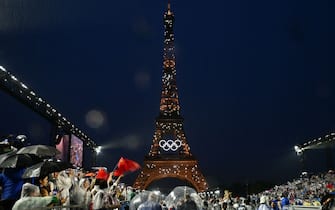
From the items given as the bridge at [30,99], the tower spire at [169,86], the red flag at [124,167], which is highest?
the tower spire at [169,86]

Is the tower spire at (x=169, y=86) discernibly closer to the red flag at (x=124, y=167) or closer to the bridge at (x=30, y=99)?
the bridge at (x=30, y=99)

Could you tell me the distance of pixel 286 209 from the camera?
1455 cm

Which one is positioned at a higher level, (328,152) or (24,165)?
(328,152)

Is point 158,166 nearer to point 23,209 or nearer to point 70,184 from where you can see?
point 70,184

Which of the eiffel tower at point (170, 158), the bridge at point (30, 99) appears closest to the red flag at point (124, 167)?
the bridge at point (30, 99)

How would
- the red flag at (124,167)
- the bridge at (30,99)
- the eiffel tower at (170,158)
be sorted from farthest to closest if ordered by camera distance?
the eiffel tower at (170,158) < the bridge at (30,99) < the red flag at (124,167)

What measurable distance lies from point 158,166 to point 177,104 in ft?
39.0

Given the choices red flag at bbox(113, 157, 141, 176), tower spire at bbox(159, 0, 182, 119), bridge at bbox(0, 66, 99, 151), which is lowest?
red flag at bbox(113, 157, 141, 176)

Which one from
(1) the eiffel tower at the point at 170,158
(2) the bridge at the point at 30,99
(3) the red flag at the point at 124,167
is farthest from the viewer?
(1) the eiffel tower at the point at 170,158

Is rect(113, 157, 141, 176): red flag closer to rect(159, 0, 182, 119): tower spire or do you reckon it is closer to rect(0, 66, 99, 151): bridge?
rect(0, 66, 99, 151): bridge

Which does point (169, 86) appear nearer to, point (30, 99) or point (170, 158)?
point (170, 158)

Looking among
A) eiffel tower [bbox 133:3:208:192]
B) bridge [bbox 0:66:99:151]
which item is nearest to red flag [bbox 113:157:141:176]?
bridge [bbox 0:66:99:151]

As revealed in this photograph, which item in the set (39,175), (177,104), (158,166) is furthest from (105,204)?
(177,104)

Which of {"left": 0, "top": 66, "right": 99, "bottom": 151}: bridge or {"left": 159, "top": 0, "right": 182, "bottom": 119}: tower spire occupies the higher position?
{"left": 159, "top": 0, "right": 182, "bottom": 119}: tower spire
